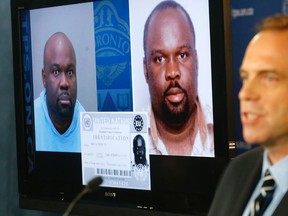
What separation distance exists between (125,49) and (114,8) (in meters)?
0.15

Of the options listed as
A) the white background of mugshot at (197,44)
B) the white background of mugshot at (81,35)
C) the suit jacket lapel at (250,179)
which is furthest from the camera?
the white background of mugshot at (81,35)

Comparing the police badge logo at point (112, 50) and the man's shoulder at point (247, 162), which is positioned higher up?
the police badge logo at point (112, 50)

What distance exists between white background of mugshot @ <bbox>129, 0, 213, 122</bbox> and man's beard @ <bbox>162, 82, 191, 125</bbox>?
61 millimetres

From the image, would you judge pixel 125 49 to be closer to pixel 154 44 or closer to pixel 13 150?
pixel 154 44

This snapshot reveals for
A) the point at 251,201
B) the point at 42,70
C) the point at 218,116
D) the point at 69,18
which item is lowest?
the point at 251,201

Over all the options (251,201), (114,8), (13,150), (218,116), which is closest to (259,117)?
(251,201)

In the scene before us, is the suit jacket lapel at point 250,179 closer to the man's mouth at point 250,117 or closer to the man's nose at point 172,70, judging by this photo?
the man's mouth at point 250,117

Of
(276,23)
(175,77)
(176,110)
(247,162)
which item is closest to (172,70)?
(175,77)

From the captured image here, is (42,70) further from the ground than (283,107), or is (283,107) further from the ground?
(42,70)

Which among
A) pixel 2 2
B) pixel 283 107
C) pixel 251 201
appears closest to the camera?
pixel 283 107

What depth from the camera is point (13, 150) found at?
9.67 ft

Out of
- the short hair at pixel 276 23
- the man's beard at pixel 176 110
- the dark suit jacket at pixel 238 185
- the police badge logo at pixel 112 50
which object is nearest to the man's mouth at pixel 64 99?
the police badge logo at pixel 112 50

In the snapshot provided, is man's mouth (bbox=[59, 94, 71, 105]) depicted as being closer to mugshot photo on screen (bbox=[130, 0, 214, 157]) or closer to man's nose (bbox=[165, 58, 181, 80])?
mugshot photo on screen (bbox=[130, 0, 214, 157])

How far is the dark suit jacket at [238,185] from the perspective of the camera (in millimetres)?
1490
